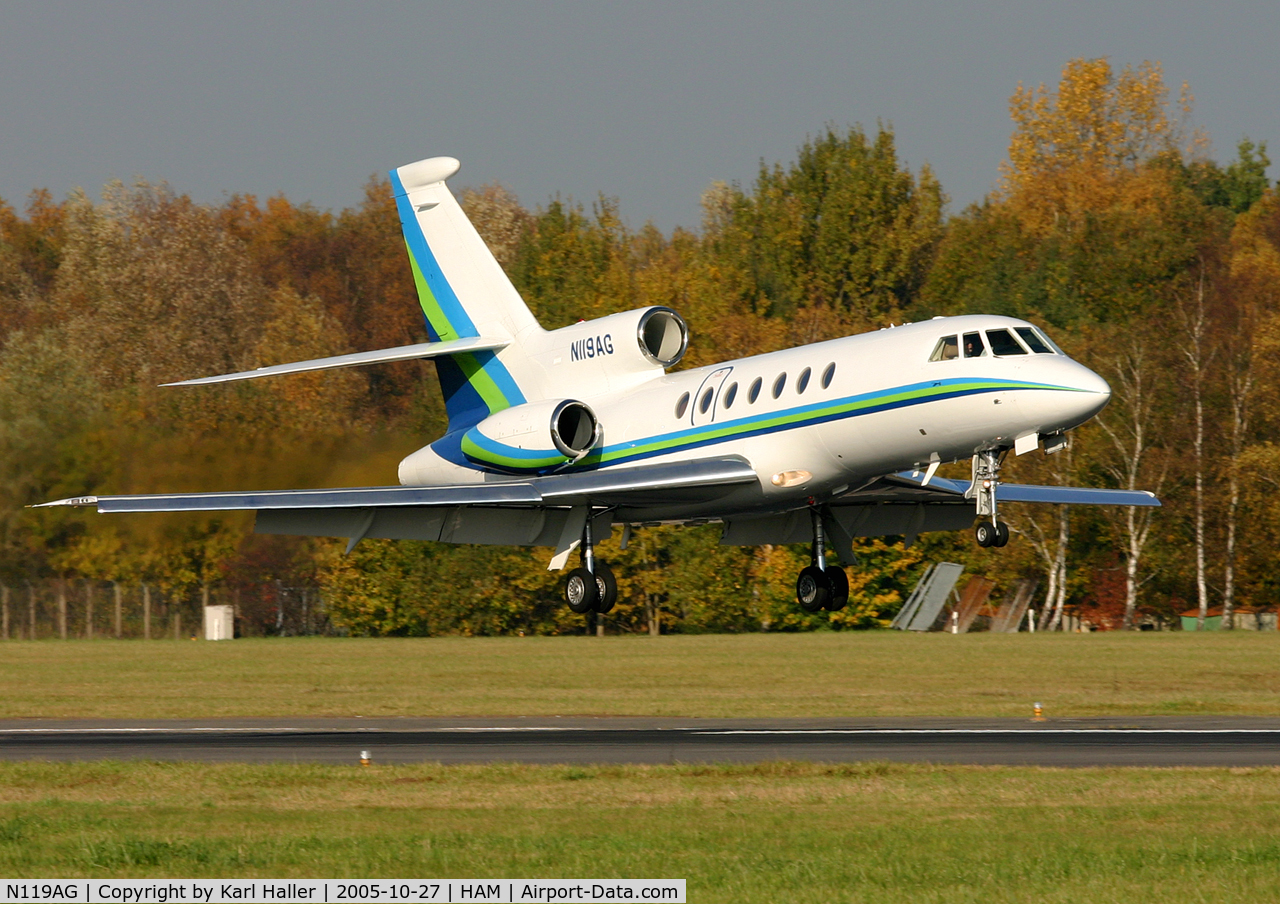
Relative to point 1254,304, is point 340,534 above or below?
below

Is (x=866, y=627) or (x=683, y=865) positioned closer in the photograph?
(x=683, y=865)

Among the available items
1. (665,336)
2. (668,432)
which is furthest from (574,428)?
(665,336)

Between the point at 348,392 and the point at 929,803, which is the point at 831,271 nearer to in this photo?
the point at 348,392

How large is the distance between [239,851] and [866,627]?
38687 millimetres

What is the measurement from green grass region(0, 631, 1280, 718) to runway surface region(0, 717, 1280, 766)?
2.49m

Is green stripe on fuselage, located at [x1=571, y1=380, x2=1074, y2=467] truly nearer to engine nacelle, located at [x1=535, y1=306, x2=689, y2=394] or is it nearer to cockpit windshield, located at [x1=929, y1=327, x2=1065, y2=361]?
cockpit windshield, located at [x1=929, y1=327, x2=1065, y2=361]

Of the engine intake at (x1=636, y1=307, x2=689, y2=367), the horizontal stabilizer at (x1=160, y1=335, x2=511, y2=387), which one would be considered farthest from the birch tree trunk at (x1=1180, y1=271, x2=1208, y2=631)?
the horizontal stabilizer at (x1=160, y1=335, x2=511, y2=387)

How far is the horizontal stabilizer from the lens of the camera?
24281 millimetres

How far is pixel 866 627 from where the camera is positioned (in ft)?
172

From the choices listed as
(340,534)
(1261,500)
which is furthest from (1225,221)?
(340,534)

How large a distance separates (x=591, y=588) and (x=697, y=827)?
8.65m

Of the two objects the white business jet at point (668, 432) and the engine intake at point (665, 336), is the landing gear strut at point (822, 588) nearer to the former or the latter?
the white business jet at point (668, 432)

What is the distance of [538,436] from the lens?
25391 mm

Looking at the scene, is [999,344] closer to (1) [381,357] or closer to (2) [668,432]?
(2) [668,432]
